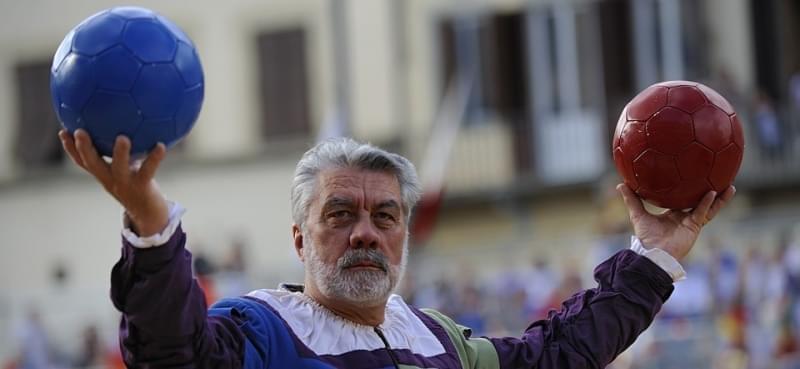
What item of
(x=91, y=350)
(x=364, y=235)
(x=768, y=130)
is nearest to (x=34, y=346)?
(x=91, y=350)

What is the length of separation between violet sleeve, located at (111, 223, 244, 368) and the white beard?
0.72 m

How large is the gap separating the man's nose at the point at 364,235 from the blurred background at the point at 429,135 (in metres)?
11.4

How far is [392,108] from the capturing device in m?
26.1

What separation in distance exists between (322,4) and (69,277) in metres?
5.46

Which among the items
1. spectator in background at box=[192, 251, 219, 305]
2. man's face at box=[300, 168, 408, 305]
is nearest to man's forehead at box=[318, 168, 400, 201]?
man's face at box=[300, 168, 408, 305]

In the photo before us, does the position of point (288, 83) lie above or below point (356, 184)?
below

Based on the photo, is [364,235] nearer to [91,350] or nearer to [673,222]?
[673,222]

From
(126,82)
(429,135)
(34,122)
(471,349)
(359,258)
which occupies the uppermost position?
(126,82)

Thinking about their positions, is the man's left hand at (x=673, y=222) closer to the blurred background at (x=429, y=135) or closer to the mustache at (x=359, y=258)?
the mustache at (x=359, y=258)

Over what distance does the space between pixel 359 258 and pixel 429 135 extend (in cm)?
1957

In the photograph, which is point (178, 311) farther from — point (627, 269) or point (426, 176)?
point (426, 176)

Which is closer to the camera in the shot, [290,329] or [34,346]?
[290,329]

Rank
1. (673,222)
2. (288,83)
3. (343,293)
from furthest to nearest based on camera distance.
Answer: (288,83) → (673,222) → (343,293)

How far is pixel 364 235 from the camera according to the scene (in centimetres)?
579
